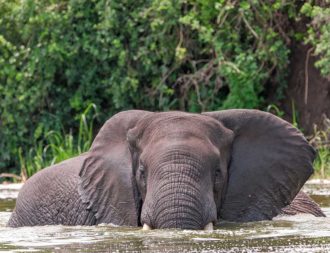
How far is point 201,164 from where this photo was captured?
711 cm

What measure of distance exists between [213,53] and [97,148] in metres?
7.15

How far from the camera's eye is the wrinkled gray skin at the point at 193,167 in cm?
707

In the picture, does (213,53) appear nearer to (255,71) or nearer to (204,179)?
(255,71)

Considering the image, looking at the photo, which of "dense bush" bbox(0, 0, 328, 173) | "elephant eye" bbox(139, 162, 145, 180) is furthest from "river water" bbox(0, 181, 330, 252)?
"dense bush" bbox(0, 0, 328, 173)

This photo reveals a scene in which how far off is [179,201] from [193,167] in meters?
0.29

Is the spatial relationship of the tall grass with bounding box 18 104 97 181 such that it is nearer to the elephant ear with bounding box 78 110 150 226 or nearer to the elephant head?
the elephant ear with bounding box 78 110 150 226

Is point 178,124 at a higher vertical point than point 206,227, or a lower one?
higher

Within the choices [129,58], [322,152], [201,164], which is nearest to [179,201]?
[201,164]

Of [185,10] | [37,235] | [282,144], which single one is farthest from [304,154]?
[185,10]

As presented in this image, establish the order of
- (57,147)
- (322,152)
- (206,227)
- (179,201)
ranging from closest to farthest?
1. (179,201)
2. (206,227)
3. (322,152)
4. (57,147)

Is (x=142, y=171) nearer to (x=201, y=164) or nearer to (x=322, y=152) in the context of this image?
(x=201, y=164)

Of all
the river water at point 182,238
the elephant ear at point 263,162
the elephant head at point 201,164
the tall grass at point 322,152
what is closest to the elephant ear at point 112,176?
the elephant head at point 201,164

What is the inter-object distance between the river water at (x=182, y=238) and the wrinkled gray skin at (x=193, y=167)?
142 millimetres

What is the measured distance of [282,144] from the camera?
7.79m
